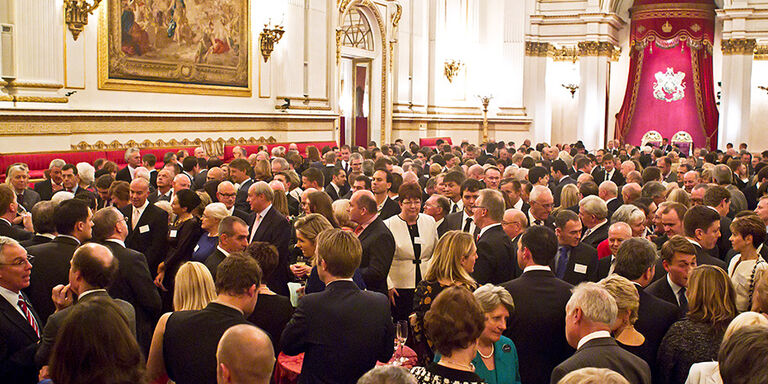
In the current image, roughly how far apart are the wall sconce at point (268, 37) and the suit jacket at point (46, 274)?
12.8 metres

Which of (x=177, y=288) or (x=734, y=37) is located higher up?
(x=734, y=37)

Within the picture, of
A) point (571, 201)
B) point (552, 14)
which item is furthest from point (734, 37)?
point (571, 201)

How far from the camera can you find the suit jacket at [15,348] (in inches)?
157

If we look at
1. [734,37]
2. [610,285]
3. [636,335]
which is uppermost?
[734,37]

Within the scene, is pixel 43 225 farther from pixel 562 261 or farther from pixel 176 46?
pixel 176 46

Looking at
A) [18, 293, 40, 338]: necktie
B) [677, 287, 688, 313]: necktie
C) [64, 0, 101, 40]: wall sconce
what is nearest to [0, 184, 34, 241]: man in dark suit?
[18, 293, 40, 338]: necktie

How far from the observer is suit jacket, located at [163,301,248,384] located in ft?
12.3

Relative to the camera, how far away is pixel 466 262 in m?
4.95

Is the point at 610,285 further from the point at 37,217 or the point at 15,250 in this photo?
the point at 37,217

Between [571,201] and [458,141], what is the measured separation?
1769 centimetres

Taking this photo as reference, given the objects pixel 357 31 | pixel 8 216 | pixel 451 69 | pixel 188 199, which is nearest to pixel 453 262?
pixel 188 199

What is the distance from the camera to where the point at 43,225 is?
5668mm

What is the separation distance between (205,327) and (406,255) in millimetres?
3273

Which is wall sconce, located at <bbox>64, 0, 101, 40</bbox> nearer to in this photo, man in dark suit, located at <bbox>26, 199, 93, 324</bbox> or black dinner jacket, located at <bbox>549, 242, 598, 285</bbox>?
man in dark suit, located at <bbox>26, 199, 93, 324</bbox>
